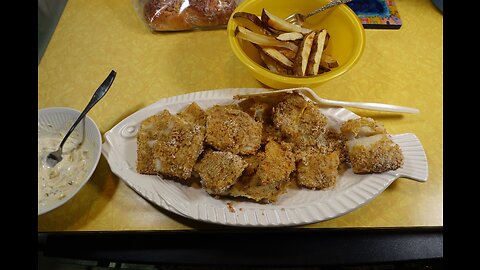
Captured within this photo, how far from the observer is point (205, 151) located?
0.98m

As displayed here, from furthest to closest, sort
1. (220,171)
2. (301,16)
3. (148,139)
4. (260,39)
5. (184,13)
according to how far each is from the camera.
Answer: (184,13)
(301,16)
(260,39)
(148,139)
(220,171)

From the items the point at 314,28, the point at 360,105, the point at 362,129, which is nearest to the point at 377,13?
the point at 314,28

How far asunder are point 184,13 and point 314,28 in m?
0.51

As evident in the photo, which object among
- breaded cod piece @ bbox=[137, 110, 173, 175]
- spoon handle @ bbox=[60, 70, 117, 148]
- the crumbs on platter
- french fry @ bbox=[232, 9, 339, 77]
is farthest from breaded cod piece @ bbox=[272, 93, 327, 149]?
spoon handle @ bbox=[60, 70, 117, 148]

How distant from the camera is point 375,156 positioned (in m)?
0.93

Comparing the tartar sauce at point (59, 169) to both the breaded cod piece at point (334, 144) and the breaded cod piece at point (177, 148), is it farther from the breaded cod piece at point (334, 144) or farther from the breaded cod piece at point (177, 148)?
the breaded cod piece at point (334, 144)

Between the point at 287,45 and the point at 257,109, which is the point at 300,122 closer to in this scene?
the point at 257,109

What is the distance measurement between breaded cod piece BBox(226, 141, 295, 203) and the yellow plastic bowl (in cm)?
25

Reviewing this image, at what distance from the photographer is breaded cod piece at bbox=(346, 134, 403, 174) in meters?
0.93

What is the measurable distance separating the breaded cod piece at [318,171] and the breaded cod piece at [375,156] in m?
0.05

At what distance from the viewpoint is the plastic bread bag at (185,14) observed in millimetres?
1370

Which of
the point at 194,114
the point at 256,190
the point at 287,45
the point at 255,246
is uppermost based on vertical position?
the point at 287,45

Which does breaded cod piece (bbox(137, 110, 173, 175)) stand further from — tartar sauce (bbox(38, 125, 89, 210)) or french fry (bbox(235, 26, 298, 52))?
french fry (bbox(235, 26, 298, 52))

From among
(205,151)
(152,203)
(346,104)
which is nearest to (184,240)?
(152,203)
